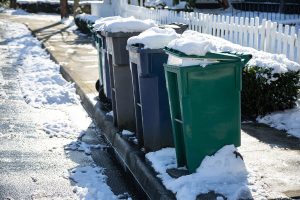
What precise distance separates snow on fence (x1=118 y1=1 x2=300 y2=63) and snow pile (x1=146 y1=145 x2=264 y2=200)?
11.8 ft

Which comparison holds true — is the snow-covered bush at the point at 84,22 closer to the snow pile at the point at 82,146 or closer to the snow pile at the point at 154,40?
the snow pile at the point at 82,146

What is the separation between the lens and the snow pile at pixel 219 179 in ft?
13.9

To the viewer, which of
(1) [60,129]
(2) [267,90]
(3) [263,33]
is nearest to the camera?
(2) [267,90]

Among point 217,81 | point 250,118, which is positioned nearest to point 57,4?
point 250,118

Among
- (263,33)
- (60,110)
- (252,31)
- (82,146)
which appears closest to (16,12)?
(60,110)

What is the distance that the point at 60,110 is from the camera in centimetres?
861

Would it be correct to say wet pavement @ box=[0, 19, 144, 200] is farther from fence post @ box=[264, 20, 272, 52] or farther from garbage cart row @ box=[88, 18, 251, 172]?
fence post @ box=[264, 20, 272, 52]

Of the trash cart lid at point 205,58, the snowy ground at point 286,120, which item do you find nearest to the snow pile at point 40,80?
the snowy ground at point 286,120

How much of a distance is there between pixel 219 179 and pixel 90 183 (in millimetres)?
1503

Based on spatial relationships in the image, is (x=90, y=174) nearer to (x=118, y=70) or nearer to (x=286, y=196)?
(x=118, y=70)

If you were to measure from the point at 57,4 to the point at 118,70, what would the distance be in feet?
110

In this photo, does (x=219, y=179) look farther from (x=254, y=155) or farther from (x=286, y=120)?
(x=286, y=120)

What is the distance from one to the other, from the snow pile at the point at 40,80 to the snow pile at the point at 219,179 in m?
4.91

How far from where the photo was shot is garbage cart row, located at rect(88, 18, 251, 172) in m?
4.41
